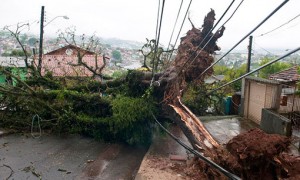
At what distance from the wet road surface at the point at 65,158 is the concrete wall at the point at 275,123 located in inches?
184

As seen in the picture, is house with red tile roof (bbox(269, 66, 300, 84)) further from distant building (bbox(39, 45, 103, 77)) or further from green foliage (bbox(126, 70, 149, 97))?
distant building (bbox(39, 45, 103, 77))

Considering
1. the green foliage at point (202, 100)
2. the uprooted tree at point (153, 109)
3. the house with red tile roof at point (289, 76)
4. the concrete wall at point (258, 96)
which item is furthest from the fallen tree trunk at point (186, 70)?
the house with red tile roof at point (289, 76)

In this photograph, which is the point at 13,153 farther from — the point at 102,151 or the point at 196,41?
the point at 196,41

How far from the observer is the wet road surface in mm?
7863

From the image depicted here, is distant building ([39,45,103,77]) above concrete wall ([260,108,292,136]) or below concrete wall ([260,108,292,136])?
above

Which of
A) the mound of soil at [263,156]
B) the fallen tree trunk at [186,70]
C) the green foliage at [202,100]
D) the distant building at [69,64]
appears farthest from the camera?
the green foliage at [202,100]

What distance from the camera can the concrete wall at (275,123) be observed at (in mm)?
9227

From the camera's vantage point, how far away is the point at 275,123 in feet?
32.7

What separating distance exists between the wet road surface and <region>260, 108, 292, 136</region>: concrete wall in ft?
15.4

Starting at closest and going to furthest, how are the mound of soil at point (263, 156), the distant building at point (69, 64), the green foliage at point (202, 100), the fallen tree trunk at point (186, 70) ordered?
the mound of soil at point (263, 156) → the fallen tree trunk at point (186, 70) → the distant building at point (69, 64) → the green foliage at point (202, 100)

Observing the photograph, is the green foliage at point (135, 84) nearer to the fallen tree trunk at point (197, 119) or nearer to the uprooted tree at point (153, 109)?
the uprooted tree at point (153, 109)

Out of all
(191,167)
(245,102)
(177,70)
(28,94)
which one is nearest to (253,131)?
(191,167)

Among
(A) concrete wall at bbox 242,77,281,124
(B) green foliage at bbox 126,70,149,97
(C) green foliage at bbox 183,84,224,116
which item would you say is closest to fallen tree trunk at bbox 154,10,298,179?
(B) green foliage at bbox 126,70,149,97

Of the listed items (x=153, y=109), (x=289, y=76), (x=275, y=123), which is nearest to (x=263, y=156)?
(x=153, y=109)
